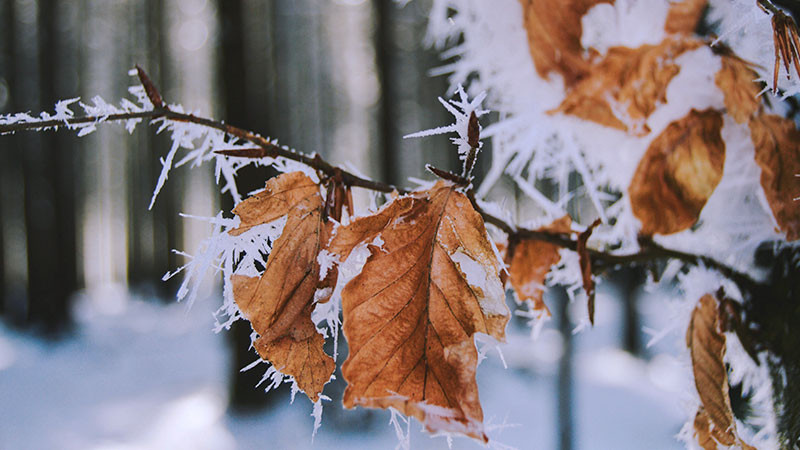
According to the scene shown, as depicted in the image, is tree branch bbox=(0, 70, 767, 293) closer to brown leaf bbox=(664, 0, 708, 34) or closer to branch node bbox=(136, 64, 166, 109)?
branch node bbox=(136, 64, 166, 109)

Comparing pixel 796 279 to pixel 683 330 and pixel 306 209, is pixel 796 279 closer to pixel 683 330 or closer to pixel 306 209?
pixel 683 330

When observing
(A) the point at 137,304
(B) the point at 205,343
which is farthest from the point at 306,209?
(A) the point at 137,304

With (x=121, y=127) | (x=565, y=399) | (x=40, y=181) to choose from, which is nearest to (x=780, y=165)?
(x=565, y=399)

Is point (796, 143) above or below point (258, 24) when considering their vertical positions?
below

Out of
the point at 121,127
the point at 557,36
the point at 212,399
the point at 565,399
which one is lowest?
the point at 212,399

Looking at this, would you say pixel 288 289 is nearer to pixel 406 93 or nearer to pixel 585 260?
pixel 585 260

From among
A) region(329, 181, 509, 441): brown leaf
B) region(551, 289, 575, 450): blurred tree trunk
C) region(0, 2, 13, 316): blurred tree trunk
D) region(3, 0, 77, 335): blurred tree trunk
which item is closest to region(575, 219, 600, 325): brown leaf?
region(329, 181, 509, 441): brown leaf
